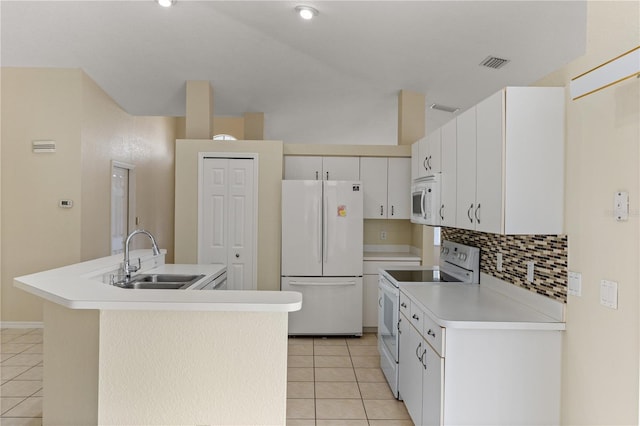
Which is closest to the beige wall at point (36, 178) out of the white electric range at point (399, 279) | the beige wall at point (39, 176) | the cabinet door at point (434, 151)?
the beige wall at point (39, 176)

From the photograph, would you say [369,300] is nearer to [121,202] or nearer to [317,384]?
[317,384]

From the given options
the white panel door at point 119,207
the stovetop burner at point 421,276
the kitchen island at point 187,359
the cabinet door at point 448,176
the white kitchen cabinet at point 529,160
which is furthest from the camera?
the white panel door at point 119,207

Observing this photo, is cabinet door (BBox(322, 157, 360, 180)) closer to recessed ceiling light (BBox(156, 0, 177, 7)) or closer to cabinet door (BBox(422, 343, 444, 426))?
recessed ceiling light (BBox(156, 0, 177, 7))

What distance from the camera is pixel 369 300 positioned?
466cm

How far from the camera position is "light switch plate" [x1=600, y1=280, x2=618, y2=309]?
1729 millimetres

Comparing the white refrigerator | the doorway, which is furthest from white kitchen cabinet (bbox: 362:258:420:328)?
the doorway

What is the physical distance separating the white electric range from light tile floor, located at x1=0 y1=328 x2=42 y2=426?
2545mm

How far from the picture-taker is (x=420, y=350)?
93.8 inches

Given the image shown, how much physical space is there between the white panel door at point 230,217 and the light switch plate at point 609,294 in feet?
11.4

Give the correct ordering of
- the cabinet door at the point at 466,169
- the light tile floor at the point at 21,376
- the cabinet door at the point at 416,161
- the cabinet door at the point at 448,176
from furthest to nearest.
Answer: the cabinet door at the point at 416,161 → the cabinet door at the point at 448,176 → the light tile floor at the point at 21,376 → the cabinet door at the point at 466,169

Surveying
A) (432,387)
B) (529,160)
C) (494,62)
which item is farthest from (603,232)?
(494,62)

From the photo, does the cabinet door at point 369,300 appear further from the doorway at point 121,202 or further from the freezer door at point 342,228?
the doorway at point 121,202

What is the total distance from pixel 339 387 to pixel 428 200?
1751 mm

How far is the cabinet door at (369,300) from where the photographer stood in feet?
15.2
